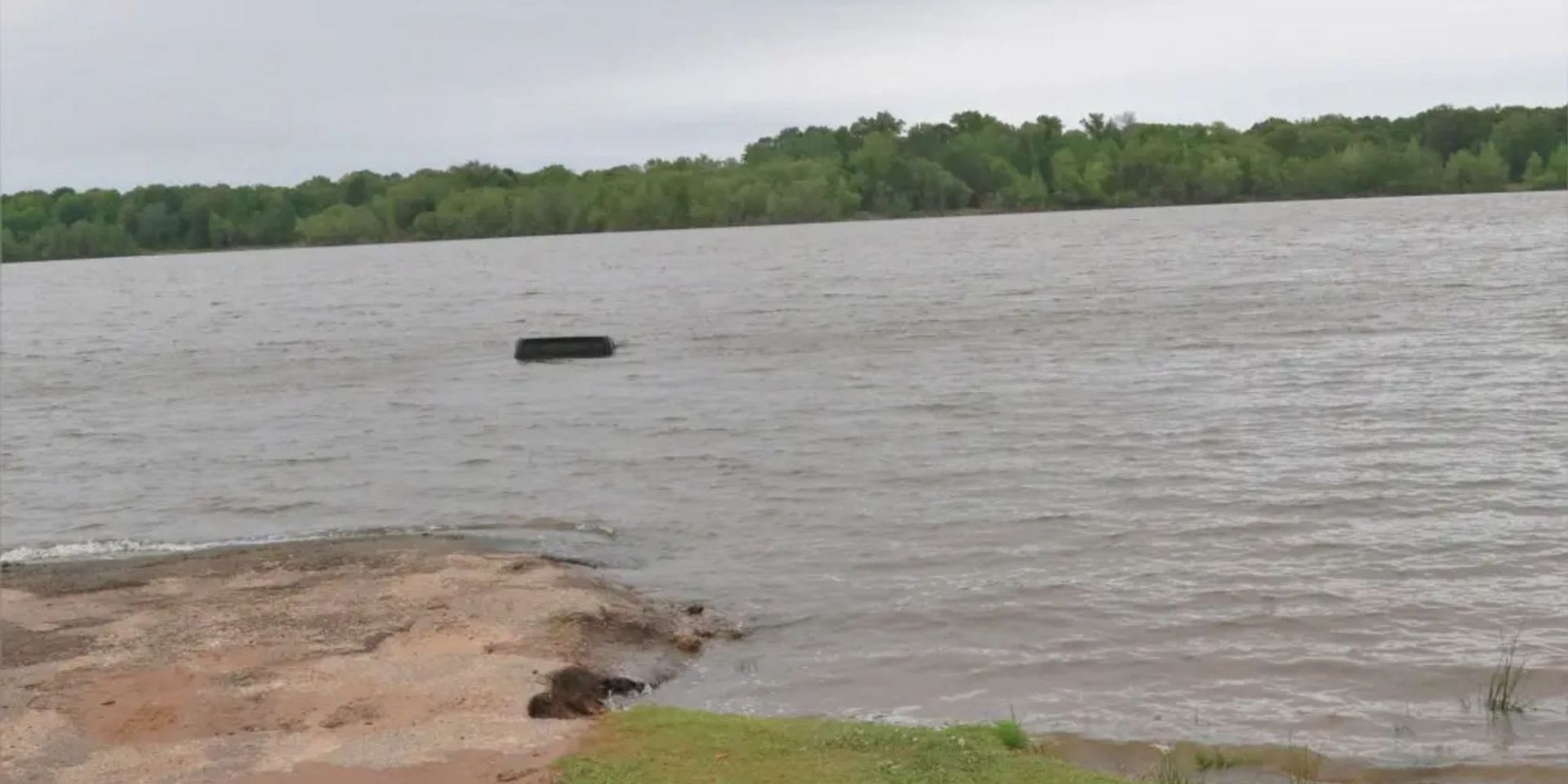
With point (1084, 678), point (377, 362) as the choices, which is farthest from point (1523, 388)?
point (377, 362)

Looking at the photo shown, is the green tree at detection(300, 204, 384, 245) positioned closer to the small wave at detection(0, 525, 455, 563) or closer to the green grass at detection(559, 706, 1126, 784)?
the small wave at detection(0, 525, 455, 563)

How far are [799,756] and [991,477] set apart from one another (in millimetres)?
11403

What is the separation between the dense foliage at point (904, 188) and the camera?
157000mm

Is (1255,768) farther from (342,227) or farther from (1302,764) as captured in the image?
(342,227)

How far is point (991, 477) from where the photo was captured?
63.8ft

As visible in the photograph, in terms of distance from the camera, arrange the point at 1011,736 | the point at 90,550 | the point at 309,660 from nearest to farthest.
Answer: the point at 1011,736, the point at 309,660, the point at 90,550

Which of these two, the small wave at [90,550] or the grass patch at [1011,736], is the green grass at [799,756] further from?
the small wave at [90,550]

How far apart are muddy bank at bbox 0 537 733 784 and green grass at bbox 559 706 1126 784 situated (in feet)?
1.38

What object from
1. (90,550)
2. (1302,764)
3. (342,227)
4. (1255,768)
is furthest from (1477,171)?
(1255,768)

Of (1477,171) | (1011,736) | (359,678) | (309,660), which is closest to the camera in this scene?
(1011,736)

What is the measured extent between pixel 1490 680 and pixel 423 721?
740cm

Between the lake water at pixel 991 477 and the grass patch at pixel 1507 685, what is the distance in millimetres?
129

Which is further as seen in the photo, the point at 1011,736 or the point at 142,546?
the point at 142,546

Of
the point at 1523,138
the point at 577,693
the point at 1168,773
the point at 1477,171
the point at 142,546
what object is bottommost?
the point at 142,546
